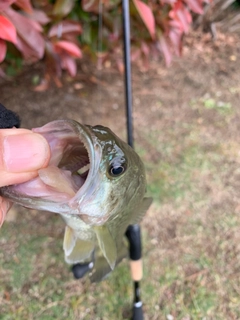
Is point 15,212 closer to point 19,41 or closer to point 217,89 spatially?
point 19,41

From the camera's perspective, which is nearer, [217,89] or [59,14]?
[59,14]

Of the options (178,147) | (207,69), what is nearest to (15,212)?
(178,147)

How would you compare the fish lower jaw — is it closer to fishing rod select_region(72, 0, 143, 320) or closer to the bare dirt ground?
fishing rod select_region(72, 0, 143, 320)

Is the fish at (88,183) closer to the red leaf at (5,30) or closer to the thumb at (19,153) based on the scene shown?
the thumb at (19,153)

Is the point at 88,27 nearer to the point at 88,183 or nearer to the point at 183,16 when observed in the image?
the point at 183,16

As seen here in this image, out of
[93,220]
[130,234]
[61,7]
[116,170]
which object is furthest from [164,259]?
[61,7]

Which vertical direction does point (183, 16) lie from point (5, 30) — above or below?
below
